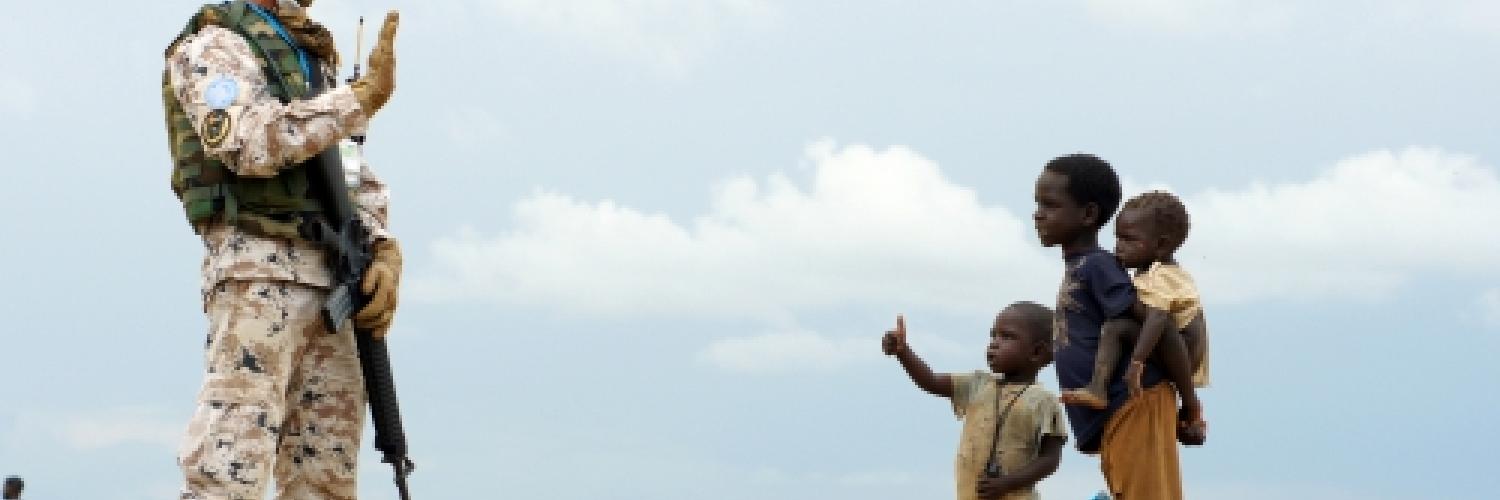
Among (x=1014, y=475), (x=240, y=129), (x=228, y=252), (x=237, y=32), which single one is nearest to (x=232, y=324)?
(x=228, y=252)

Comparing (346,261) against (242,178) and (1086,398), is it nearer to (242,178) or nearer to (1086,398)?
(242,178)

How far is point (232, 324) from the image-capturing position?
5699mm

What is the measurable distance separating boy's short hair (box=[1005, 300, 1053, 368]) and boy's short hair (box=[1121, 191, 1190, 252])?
0.70 m

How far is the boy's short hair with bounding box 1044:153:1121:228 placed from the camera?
5746mm

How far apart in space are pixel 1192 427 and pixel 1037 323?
72 centimetres

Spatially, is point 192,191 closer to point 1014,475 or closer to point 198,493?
point 198,493

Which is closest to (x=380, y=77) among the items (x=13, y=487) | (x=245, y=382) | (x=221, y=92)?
(x=221, y=92)

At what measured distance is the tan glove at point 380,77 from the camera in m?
5.75

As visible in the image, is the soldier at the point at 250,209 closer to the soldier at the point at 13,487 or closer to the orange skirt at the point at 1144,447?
the orange skirt at the point at 1144,447

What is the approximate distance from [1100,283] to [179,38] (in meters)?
3.21

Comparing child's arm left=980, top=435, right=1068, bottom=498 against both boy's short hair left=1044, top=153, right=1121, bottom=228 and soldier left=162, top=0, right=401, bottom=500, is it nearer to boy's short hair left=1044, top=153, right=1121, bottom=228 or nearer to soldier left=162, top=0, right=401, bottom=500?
boy's short hair left=1044, top=153, right=1121, bottom=228

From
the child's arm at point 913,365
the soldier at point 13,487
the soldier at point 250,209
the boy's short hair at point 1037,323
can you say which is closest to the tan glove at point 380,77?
the soldier at point 250,209

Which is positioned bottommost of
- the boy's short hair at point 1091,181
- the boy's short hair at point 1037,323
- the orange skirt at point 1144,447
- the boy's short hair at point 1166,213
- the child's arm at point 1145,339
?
the orange skirt at point 1144,447

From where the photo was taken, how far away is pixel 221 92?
5684 millimetres
